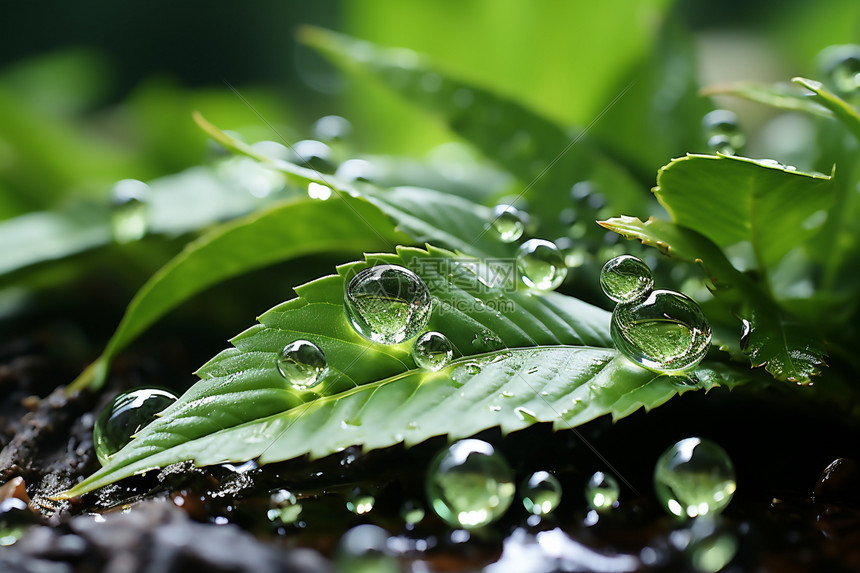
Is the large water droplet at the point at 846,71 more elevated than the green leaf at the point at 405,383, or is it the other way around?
the large water droplet at the point at 846,71

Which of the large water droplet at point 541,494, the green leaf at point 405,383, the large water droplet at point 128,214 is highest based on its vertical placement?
the green leaf at point 405,383

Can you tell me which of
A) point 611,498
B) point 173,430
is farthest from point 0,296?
point 611,498

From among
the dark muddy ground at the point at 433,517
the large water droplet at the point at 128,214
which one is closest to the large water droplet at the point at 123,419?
the dark muddy ground at the point at 433,517

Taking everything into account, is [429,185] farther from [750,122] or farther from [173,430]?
[750,122]

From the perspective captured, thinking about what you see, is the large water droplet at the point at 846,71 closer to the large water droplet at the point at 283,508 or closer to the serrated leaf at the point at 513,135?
the serrated leaf at the point at 513,135

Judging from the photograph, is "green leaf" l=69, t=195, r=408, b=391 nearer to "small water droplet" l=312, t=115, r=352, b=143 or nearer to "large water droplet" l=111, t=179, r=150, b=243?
"large water droplet" l=111, t=179, r=150, b=243

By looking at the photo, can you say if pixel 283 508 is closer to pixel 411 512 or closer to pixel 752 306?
pixel 411 512

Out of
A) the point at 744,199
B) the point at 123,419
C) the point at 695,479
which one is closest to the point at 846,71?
the point at 744,199

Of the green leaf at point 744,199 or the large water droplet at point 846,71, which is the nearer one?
the green leaf at point 744,199

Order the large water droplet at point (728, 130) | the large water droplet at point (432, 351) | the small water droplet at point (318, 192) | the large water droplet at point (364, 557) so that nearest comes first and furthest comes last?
the large water droplet at point (364, 557) → the large water droplet at point (432, 351) → the small water droplet at point (318, 192) → the large water droplet at point (728, 130)
